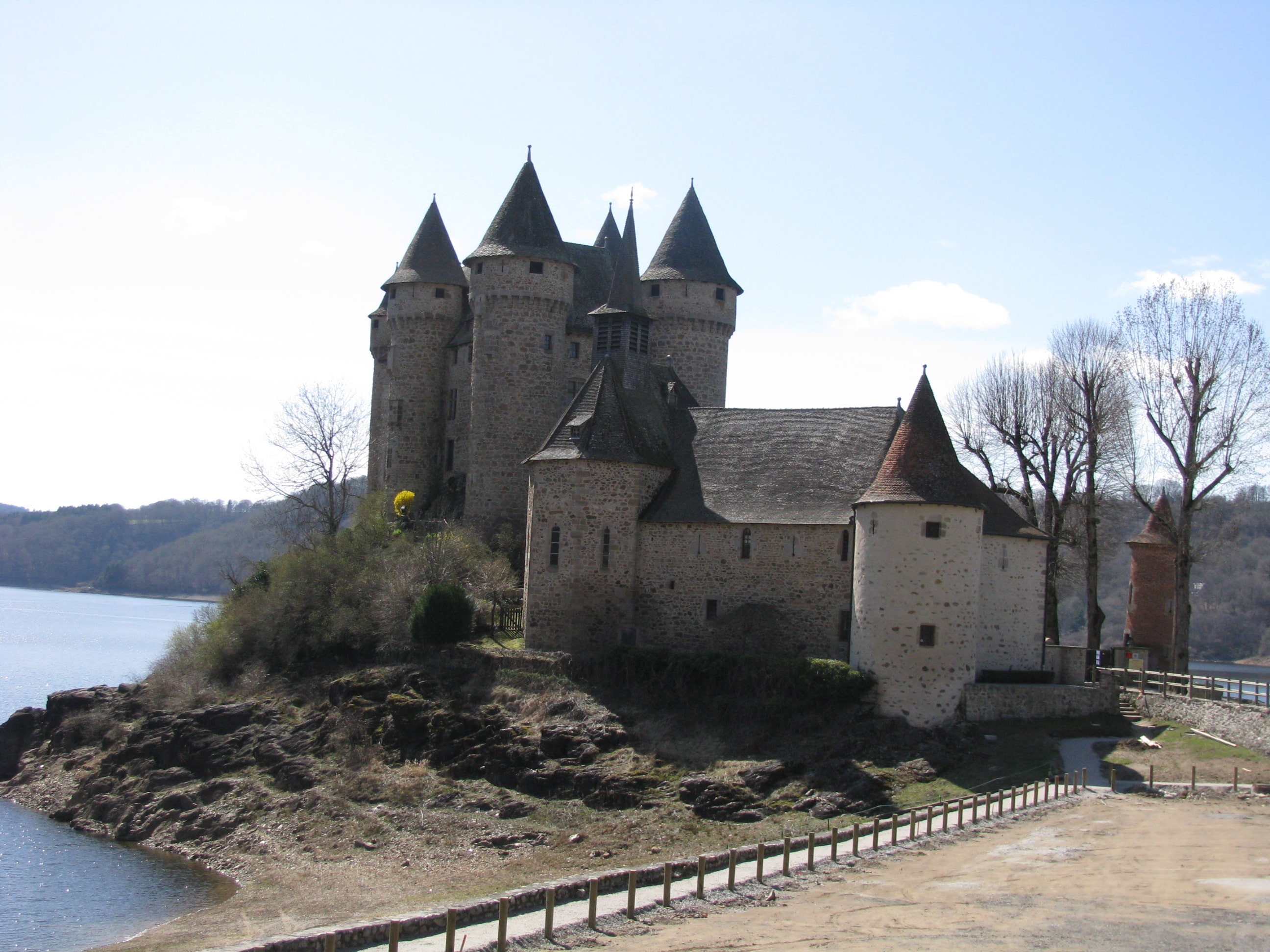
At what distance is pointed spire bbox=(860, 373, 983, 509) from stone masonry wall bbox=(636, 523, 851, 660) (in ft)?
10.2

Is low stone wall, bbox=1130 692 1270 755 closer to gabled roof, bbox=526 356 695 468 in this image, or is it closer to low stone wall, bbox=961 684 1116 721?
low stone wall, bbox=961 684 1116 721

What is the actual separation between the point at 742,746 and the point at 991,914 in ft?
41.6

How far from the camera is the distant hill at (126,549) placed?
16838cm

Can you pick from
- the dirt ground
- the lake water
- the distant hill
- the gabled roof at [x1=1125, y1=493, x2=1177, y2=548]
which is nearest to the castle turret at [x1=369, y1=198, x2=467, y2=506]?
the lake water

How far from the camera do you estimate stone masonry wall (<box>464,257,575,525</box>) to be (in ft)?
152

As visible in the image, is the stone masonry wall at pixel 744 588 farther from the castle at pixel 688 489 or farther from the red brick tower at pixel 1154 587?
the red brick tower at pixel 1154 587

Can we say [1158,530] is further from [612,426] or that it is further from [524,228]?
[524,228]

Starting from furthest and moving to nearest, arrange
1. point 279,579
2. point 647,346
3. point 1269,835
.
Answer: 1. point 279,579
2. point 647,346
3. point 1269,835

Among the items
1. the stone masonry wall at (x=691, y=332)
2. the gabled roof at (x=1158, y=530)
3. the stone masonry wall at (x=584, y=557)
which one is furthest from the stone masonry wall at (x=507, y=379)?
the gabled roof at (x=1158, y=530)

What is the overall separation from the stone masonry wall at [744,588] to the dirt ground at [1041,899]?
11.6 meters

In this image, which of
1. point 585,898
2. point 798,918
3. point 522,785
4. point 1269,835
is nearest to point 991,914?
point 798,918

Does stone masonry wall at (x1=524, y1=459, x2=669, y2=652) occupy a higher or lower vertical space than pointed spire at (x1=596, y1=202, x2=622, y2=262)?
lower

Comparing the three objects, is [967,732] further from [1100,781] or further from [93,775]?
[93,775]

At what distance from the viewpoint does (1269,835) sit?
21234mm
